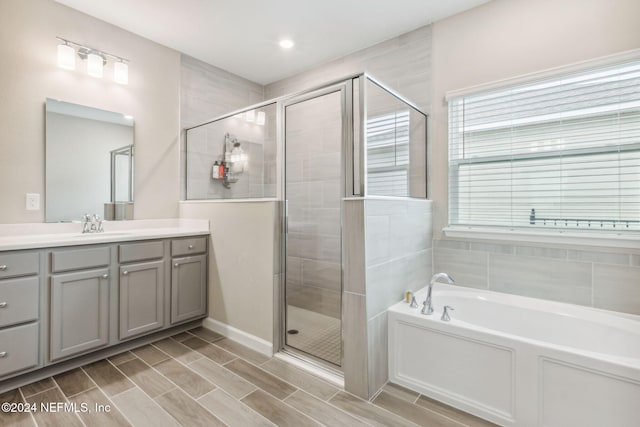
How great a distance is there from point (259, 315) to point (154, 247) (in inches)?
39.7

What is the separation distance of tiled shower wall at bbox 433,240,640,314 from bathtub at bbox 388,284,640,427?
88 millimetres

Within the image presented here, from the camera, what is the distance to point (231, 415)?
1.69 metres

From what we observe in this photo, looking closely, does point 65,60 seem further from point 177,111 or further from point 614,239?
point 614,239

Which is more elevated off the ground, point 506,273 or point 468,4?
point 468,4

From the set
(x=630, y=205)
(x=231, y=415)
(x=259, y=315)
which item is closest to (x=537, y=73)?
(x=630, y=205)

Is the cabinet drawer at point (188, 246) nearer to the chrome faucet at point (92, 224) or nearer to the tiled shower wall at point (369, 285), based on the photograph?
the chrome faucet at point (92, 224)

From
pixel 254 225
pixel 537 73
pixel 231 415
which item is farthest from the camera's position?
pixel 254 225

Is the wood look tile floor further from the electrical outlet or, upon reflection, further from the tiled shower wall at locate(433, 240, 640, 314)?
the electrical outlet

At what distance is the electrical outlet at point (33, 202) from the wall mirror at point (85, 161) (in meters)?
0.06

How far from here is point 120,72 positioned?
2.75m

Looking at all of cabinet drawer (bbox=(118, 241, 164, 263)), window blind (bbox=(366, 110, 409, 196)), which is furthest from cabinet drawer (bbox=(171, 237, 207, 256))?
window blind (bbox=(366, 110, 409, 196))

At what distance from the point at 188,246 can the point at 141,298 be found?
544mm

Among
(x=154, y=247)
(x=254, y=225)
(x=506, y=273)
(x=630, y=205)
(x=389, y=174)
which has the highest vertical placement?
(x=389, y=174)

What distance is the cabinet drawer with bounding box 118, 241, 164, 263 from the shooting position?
234cm
